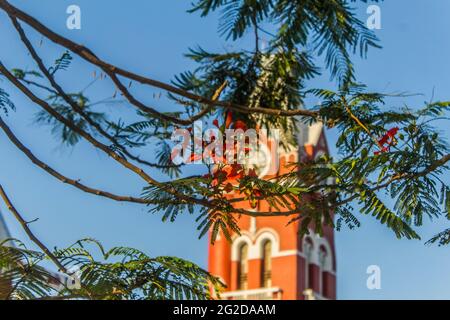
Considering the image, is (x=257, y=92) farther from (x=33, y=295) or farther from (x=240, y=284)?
(x=240, y=284)

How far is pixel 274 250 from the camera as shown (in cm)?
1792

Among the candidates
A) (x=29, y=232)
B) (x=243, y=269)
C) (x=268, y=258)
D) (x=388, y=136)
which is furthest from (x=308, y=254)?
(x=29, y=232)

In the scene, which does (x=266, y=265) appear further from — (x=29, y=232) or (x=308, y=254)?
(x=29, y=232)

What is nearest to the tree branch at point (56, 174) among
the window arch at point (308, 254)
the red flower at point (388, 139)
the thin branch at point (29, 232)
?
the thin branch at point (29, 232)

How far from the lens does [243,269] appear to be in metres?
18.1

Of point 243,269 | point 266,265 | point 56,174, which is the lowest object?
point 56,174

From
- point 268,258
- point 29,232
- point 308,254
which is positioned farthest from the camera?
point 308,254

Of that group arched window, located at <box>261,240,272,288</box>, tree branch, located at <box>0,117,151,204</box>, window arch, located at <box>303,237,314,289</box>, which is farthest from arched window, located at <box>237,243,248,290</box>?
tree branch, located at <box>0,117,151,204</box>

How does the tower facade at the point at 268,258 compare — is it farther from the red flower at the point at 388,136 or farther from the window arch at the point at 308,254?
the red flower at the point at 388,136

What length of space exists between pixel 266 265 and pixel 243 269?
0.52m

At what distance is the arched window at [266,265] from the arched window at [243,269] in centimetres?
38

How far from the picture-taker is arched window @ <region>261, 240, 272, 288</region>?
58.5 feet

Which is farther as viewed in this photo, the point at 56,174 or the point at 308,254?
the point at 308,254

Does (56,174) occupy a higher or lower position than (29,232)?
higher
